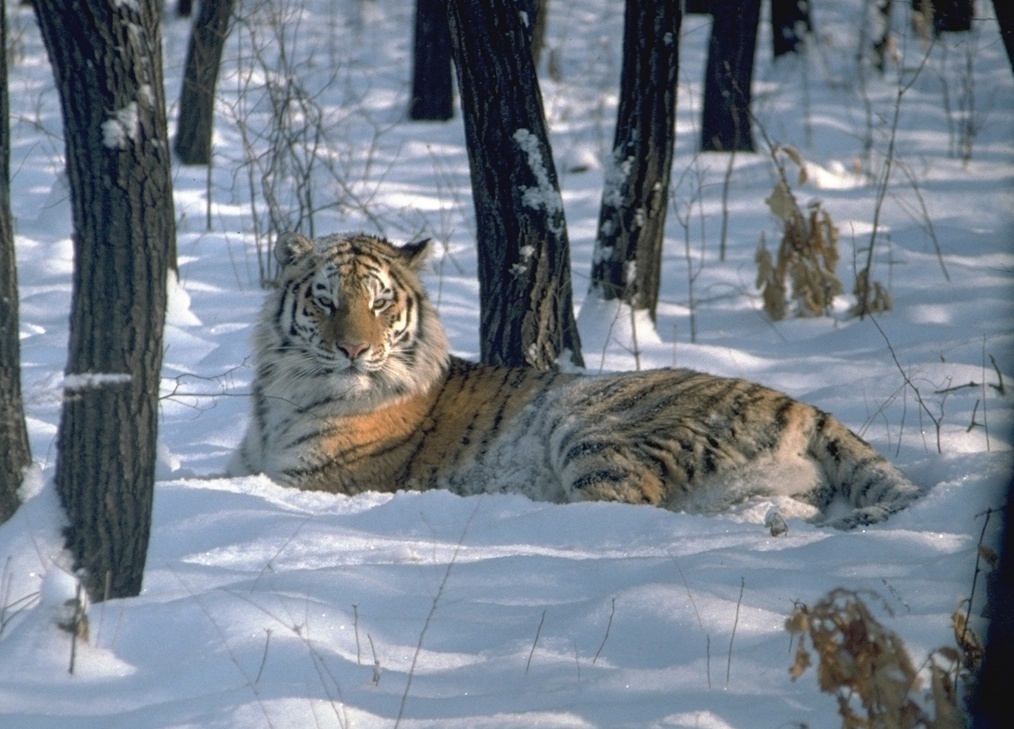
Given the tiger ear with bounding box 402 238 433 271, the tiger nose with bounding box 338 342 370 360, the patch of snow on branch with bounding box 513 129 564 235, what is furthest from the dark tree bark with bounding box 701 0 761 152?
the tiger nose with bounding box 338 342 370 360

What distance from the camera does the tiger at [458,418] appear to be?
5066mm

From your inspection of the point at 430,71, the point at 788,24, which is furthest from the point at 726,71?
the point at 788,24

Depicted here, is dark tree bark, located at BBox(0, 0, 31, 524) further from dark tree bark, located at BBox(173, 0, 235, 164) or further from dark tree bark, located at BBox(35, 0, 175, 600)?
dark tree bark, located at BBox(173, 0, 235, 164)

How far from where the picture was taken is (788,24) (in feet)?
57.0

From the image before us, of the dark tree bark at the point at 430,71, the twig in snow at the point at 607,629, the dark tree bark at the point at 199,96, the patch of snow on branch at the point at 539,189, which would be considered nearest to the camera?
the twig in snow at the point at 607,629

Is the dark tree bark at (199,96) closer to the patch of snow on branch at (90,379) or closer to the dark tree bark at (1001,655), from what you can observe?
the patch of snow on branch at (90,379)

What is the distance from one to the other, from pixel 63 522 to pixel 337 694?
1148 millimetres

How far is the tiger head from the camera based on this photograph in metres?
5.54

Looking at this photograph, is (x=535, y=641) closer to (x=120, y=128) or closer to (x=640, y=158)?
(x=120, y=128)

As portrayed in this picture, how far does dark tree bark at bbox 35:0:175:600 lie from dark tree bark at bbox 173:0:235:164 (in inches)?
268

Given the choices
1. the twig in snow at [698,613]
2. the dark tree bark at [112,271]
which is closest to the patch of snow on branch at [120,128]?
the dark tree bark at [112,271]

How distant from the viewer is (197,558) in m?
3.86

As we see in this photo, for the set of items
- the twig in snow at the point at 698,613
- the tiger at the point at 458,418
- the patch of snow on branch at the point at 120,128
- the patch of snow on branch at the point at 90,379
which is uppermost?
the patch of snow on branch at the point at 120,128

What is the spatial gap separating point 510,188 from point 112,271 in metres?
2.92
